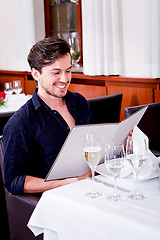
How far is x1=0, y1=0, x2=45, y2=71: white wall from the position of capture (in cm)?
491

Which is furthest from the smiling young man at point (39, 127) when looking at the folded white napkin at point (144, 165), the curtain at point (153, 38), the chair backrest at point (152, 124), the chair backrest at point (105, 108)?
the curtain at point (153, 38)

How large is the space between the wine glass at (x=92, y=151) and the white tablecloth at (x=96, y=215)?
0.26 ft

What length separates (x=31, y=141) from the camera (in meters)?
1.72

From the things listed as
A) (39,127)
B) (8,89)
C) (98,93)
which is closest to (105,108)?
(98,93)

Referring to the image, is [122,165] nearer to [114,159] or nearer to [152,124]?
[114,159]

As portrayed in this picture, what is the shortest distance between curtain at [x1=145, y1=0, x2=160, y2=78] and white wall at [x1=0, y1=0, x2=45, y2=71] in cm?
209

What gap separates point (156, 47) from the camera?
3178mm

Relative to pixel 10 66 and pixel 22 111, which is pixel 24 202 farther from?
pixel 10 66

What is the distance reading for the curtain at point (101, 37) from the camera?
11.9ft

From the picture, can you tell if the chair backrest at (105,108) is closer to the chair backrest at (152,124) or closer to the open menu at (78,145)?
the chair backrest at (152,124)

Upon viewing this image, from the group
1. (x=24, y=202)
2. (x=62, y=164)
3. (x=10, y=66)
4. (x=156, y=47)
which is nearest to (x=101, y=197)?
(x=62, y=164)

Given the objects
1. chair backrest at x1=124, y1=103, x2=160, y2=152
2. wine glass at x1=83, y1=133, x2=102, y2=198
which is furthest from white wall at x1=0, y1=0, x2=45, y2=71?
wine glass at x1=83, y1=133, x2=102, y2=198

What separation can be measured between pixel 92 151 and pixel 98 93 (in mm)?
2733

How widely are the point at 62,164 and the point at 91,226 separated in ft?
0.99
